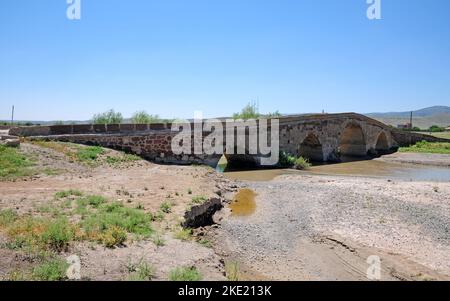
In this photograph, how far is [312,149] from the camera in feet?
104

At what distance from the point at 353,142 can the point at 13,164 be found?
104ft

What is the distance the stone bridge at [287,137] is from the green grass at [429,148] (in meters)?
1.26

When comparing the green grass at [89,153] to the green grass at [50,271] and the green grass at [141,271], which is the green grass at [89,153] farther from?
the green grass at [141,271]

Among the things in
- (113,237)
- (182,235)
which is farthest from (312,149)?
(113,237)

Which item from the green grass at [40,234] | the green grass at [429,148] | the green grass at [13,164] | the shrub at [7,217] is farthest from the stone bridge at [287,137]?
the green grass at [40,234]

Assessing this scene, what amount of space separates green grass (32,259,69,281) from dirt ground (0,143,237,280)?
13.2 inches

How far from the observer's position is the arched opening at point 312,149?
102ft

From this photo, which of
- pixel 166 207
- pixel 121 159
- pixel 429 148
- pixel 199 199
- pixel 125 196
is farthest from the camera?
pixel 429 148

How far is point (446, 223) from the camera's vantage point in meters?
11.7

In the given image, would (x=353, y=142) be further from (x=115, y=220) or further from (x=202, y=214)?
(x=115, y=220)

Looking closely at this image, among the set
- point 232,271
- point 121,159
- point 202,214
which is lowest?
point 232,271

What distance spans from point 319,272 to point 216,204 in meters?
5.97
